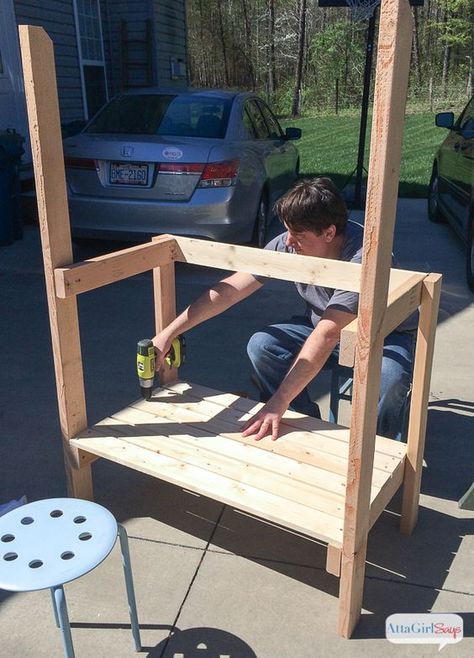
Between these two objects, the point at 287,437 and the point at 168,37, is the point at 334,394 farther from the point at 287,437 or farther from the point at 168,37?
the point at 168,37

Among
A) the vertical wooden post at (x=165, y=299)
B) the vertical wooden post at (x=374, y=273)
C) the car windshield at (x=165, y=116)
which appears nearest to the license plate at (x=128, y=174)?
the car windshield at (x=165, y=116)

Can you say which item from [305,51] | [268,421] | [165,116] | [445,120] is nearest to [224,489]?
[268,421]

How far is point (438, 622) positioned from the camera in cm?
220

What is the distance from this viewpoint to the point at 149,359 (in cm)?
272

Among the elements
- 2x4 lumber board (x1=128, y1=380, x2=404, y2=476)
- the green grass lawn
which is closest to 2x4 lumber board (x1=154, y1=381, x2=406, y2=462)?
2x4 lumber board (x1=128, y1=380, x2=404, y2=476)

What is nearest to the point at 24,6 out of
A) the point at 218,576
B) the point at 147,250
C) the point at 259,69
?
the point at 147,250

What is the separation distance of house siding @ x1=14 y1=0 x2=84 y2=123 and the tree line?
14649 mm

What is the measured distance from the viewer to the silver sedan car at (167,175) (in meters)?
5.55

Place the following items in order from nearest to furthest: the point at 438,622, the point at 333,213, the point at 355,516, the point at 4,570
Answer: the point at 4,570, the point at 355,516, the point at 438,622, the point at 333,213

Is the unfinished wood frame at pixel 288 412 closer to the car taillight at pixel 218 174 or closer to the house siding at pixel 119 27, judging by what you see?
the car taillight at pixel 218 174

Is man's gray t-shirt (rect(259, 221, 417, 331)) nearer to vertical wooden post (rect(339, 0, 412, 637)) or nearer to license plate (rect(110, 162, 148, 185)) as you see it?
vertical wooden post (rect(339, 0, 412, 637))

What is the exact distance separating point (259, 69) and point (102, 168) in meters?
24.8

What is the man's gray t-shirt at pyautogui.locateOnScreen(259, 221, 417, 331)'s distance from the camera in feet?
8.14

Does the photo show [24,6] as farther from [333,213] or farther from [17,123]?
[333,213]
